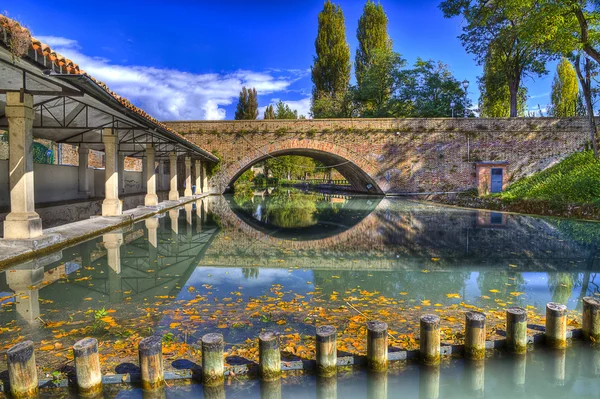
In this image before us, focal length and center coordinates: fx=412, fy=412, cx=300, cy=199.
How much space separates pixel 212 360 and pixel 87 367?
3.00 ft

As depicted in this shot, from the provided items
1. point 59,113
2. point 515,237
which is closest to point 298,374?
point 515,237

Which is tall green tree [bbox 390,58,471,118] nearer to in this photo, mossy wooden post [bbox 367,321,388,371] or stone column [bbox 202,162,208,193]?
stone column [bbox 202,162,208,193]

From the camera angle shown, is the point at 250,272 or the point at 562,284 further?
the point at 250,272

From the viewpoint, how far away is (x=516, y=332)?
383 centimetres

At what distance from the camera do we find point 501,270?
7172mm

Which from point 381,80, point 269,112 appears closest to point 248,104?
point 269,112

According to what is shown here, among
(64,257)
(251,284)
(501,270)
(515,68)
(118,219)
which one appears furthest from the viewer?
(515,68)

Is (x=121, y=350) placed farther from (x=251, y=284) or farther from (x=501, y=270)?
(x=501, y=270)

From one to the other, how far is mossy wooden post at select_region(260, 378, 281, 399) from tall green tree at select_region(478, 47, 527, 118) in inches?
1480

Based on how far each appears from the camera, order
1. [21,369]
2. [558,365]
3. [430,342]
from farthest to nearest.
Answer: [558,365] → [430,342] → [21,369]

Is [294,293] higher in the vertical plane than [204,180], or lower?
lower

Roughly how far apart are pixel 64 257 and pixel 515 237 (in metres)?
10.6

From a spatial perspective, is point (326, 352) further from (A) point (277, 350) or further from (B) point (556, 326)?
(B) point (556, 326)

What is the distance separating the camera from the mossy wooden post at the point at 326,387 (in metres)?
3.21
